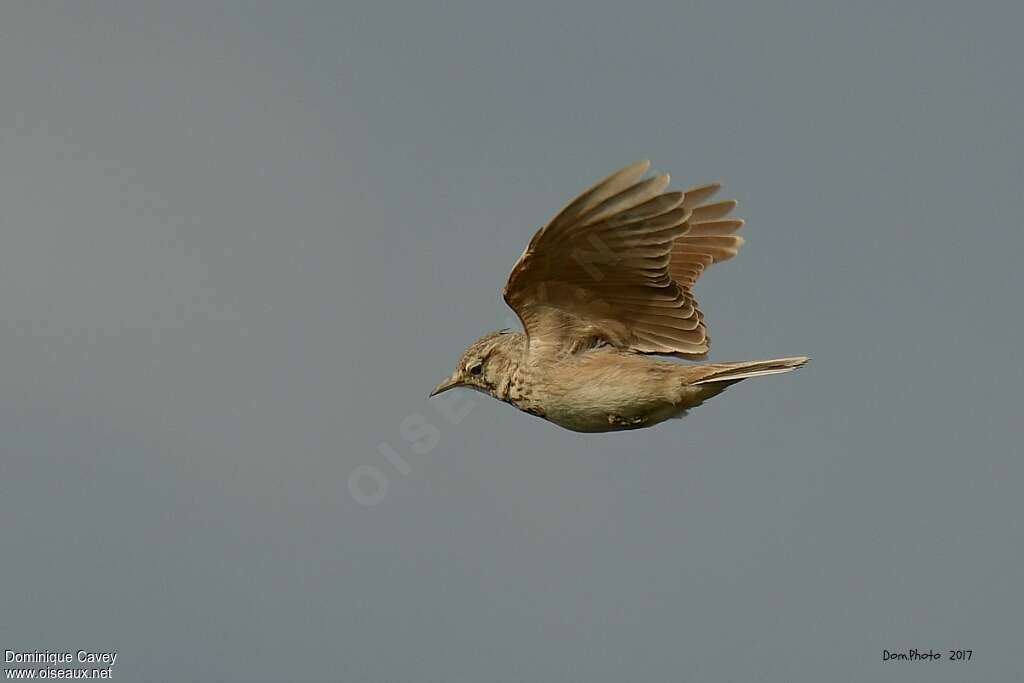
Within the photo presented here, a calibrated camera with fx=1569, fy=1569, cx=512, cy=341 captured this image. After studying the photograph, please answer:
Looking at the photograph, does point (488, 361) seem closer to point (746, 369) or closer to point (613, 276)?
point (613, 276)

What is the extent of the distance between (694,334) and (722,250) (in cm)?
137

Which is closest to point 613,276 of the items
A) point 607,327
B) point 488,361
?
point 607,327

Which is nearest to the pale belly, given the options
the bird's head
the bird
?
the bird

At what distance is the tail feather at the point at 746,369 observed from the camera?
11344 millimetres

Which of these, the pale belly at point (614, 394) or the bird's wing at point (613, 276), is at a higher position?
the bird's wing at point (613, 276)

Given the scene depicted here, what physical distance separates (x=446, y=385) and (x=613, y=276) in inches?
84.9

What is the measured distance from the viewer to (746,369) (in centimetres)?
1165

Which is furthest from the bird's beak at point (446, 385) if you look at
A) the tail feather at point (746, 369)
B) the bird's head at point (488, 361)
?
the tail feather at point (746, 369)

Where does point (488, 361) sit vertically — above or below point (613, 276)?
below

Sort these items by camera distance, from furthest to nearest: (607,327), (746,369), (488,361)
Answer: (488,361) → (607,327) → (746,369)

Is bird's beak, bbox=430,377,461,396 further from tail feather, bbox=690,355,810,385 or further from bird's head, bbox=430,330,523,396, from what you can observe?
tail feather, bbox=690,355,810,385

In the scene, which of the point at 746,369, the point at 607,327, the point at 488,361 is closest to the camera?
the point at 746,369

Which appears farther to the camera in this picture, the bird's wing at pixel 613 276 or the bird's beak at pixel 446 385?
the bird's beak at pixel 446 385

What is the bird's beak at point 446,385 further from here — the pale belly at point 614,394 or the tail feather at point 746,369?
the tail feather at point 746,369
